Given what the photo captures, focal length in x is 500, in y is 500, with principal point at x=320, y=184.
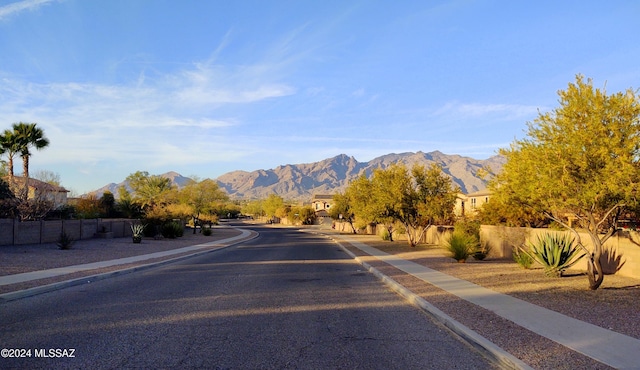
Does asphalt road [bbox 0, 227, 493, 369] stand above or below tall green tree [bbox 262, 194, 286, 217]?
below

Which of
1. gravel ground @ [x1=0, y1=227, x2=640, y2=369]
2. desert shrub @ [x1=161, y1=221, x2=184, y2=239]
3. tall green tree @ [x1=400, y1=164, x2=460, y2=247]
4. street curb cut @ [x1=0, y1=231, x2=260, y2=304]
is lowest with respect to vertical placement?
gravel ground @ [x1=0, y1=227, x2=640, y2=369]

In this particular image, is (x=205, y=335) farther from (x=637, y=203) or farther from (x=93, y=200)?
(x=93, y=200)

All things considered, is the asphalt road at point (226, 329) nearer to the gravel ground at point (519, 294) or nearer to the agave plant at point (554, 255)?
the gravel ground at point (519, 294)

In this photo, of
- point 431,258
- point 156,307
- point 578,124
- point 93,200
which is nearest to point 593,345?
point 578,124

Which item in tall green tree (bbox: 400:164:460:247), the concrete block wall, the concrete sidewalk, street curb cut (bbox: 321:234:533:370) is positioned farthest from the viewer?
tall green tree (bbox: 400:164:460:247)

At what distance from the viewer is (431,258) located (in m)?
24.7

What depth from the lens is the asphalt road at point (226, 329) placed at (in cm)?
701

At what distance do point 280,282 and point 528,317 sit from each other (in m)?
7.87

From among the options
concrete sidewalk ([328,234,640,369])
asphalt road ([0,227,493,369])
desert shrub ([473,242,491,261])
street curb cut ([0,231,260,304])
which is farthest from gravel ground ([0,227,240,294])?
desert shrub ([473,242,491,261])

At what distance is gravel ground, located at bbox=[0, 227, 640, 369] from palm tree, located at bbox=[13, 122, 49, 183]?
24377mm

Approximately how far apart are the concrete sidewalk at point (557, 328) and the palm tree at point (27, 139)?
4251 centimetres

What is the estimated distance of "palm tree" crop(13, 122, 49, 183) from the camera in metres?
44.8

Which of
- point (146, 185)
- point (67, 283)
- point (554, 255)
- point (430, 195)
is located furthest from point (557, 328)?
point (146, 185)

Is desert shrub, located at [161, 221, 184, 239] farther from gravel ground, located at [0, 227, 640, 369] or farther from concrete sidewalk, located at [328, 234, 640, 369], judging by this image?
concrete sidewalk, located at [328, 234, 640, 369]
